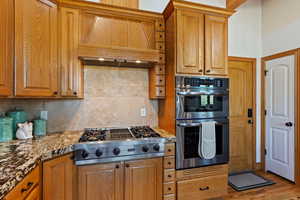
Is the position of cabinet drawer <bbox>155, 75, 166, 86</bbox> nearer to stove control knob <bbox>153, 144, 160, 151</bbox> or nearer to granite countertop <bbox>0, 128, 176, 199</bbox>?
granite countertop <bbox>0, 128, 176, 199</bbox>

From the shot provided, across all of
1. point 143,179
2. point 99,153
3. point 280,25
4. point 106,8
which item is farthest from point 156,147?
point 280,25

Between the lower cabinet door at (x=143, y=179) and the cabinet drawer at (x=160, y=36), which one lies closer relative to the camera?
the lower cabinet door at (x=143, y=179)

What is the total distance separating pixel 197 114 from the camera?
202 centimetres

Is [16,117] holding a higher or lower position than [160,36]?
lower

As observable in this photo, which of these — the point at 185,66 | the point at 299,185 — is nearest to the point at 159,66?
the point at 185,66

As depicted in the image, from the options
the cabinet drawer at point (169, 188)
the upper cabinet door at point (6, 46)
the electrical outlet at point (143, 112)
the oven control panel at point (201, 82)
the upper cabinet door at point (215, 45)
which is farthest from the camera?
the electrical outlet at point (143, 112)

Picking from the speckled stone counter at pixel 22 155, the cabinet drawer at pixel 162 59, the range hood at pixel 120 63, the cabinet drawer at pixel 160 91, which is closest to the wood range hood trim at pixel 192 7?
the cabinet drawer at pixel 162 59

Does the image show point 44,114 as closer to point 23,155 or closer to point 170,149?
point 23,155

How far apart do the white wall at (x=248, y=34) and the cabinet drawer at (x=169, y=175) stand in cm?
227

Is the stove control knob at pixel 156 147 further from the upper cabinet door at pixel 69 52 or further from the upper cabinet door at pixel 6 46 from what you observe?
the upper cabinet door at pixel 6 46

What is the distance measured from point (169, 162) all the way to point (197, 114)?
0.67m

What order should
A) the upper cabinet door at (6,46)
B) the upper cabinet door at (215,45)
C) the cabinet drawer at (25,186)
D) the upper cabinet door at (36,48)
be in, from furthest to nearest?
the upper cabinet door at (215,45)
the upper cabinet door at (36,48)
the upper cabinet door at (6,46)
the cabinet drawer at (25,186)

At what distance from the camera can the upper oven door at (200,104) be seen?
76.6 inches

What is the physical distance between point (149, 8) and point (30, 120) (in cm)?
230
